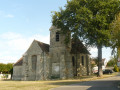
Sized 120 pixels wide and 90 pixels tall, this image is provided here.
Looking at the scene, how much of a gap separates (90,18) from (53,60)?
1438cm

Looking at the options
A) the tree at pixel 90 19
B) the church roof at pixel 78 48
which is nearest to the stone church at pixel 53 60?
the church roof at pixel 78 48

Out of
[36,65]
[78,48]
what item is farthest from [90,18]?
[36,65]

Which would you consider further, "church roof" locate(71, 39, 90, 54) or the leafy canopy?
"church roof" locate(71, 39, 90, 54)

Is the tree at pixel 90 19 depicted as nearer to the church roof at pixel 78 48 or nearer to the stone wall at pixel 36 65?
the church roof at pixel 78 48

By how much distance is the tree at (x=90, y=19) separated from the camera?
1189 inches

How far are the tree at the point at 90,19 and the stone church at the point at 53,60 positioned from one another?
6.39 meters

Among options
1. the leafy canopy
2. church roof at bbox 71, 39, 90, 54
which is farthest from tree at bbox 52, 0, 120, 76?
church roof at bbox 71, 39, 90, 54

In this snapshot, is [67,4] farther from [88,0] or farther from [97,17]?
[97,17]

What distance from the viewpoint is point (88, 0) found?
3219cm

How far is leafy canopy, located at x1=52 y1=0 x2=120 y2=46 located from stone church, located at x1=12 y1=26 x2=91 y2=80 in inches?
256

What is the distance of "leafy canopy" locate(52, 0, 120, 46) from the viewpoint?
30203 millimetres

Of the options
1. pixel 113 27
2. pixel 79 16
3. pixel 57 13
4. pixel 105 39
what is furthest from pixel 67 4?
pixel 113 27

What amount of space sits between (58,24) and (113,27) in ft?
58.0

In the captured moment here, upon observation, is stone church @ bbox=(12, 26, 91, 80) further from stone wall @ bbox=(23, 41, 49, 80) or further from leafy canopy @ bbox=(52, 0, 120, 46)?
leafy canopy @ bbox=(52, 0, 120, 46)
